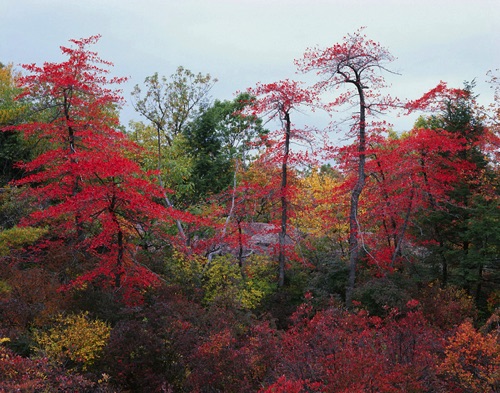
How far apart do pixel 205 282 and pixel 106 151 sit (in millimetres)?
6229

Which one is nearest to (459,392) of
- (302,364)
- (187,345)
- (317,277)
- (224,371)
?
(302,364)

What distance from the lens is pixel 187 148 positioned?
3011cm

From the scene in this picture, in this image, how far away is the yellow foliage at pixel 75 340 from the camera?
10.8 metres

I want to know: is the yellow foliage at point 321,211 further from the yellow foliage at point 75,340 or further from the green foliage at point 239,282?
the yellow foliage at point 75,340

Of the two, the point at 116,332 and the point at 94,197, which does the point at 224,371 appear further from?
the point at 94,197

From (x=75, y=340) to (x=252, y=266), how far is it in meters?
10.0

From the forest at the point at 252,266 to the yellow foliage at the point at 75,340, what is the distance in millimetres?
69

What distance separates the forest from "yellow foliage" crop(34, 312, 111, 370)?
2.7 inches

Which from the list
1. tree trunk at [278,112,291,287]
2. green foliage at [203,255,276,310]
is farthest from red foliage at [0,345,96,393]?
tree trunk at [278,112,291,287]

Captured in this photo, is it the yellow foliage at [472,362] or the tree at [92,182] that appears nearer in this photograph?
the yellow foliage at [472,362]

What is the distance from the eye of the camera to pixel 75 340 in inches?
434

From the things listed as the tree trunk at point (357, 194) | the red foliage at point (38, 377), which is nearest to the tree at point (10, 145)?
the tree trunk at point (357, 194)

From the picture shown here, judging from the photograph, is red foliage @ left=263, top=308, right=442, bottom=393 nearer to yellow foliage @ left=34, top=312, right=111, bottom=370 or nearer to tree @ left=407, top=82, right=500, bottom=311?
yellow foliage @ left=34, top=312, right=111, bottom=370

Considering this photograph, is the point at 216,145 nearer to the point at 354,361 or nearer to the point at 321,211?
the point at 321,211
